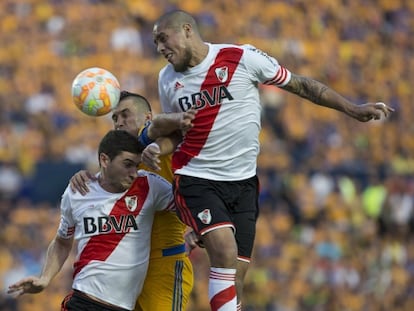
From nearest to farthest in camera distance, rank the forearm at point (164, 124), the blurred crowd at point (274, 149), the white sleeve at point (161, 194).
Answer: the forearm at point (164, 124) → the white sleeve at point (161, 194) → the blurred crowd at point (274, 149)

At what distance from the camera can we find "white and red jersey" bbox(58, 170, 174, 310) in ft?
23.5

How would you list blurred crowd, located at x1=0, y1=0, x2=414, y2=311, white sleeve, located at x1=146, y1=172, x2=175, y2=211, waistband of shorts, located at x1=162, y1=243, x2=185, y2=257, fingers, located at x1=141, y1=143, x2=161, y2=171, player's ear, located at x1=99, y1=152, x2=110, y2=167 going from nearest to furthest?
1. fingers, located at x1=141, y1=143, x2=161, y2=171
2. player's ear, located at x1=99, y1=152, x2=110, y2=167
3. white sleeve, located at x1=146, y1=172, x2=175, y2=211
4. waistband of shorts, located at x1=162, y1=243, x2=185, y2=257
5. blurred crowd, located at x1=0, y1=0, x2=414, y2=311

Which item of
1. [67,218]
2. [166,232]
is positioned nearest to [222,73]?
[166,232]

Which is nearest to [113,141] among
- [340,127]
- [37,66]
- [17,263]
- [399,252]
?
[17,263]

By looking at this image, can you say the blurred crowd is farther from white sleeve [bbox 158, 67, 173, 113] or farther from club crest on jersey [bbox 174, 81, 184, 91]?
club crest on jersey [bbox 174, 81, 184, 91]

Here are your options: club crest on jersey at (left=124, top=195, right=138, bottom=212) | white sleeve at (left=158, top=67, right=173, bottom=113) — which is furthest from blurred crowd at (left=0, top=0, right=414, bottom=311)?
white sleeve at (left=158, top=67, right=173, bottom=113)

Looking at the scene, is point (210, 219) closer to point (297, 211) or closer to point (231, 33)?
point (297, 211)

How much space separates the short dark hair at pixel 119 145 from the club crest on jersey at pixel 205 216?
56 centimetres

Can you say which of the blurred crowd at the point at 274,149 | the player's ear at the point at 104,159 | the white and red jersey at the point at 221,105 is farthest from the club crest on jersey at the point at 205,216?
the blurred crowd at the point at 274,149

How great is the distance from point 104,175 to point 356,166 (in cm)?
1016

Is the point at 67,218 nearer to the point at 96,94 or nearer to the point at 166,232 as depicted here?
the point at 166,232

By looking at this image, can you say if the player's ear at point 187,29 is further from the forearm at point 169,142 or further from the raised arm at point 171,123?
the forearm at point 169,142

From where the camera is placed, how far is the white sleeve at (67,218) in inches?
286

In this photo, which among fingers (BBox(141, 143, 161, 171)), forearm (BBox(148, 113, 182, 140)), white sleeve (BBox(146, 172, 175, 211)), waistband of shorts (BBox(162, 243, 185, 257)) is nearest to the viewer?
fingers (BBox(141, 143, 161, 171))
